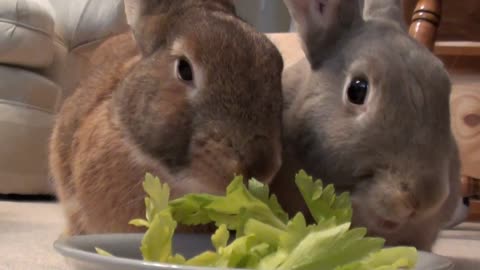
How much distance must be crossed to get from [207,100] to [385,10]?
48 centimetres

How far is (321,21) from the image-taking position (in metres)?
1.26

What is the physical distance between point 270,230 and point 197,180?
22 centimetres

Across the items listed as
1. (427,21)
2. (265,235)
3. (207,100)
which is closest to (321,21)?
(207,100)

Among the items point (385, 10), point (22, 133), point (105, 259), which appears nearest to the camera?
point (105, 259)

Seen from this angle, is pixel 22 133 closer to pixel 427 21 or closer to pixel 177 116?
pixel 427 21

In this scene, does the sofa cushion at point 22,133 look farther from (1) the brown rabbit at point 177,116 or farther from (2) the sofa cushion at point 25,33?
(1) the brown rabbit at point 177,116


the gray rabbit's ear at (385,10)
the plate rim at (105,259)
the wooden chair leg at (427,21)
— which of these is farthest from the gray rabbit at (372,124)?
the wooden chair leg at (427,21)

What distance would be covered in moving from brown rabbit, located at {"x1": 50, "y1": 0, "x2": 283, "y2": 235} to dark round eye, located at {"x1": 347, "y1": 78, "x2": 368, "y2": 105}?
10 centimetres

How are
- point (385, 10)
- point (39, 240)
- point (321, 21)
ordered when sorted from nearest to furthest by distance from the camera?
point (321, 21)
point (385, 10)
point (39, 240)

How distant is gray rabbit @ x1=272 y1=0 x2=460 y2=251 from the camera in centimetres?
105

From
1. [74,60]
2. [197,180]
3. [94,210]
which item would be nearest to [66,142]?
[94,210]

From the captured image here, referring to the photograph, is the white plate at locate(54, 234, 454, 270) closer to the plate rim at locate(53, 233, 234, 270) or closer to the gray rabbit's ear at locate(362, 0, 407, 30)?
the plate rim at locate(53, 233, 234, 270)

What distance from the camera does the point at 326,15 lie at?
4.14 ft

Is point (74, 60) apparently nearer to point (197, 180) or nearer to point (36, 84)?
point (36, 84)
